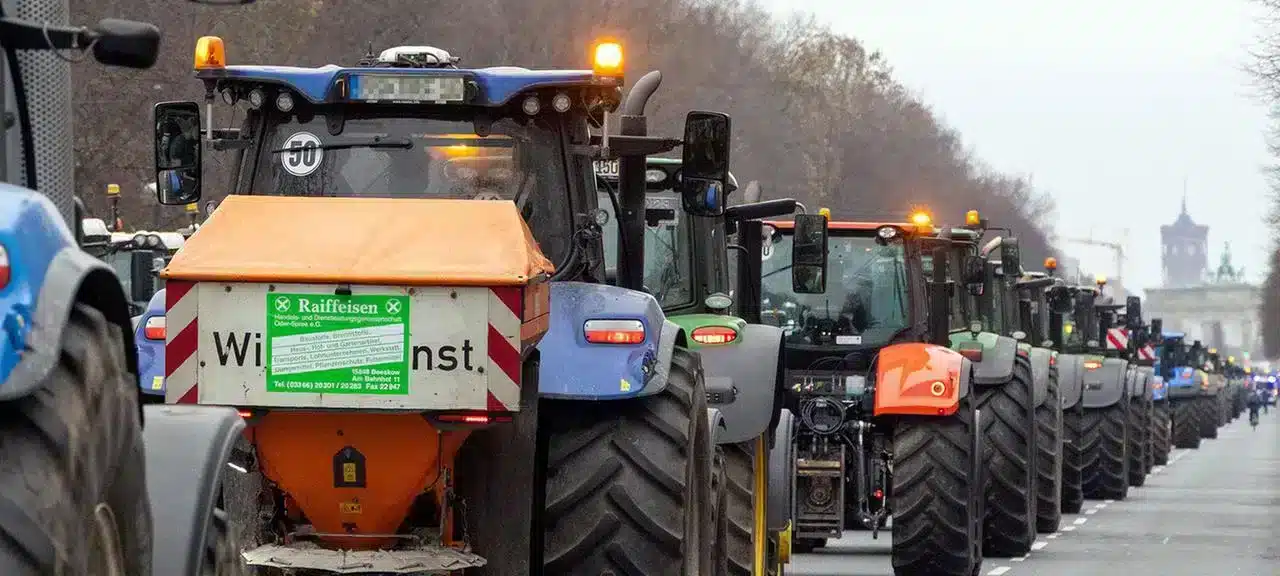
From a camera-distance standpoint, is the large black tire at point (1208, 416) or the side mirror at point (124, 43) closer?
the side mirror at point (124, 43)

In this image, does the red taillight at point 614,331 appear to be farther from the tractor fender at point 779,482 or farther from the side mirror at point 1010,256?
the side mirror at point 1010,256

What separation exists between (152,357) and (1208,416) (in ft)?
223

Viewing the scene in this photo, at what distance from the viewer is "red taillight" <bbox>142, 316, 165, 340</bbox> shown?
8.80 meters

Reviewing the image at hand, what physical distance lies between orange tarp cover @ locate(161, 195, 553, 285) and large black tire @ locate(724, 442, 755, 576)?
3.66 m

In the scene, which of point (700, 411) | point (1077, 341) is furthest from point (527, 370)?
point (1077, 341)

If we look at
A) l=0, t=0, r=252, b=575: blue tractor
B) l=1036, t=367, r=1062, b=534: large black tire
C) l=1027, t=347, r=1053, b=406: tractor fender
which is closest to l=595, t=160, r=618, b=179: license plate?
l=0, t=0, r=252, b=575: blue tractor

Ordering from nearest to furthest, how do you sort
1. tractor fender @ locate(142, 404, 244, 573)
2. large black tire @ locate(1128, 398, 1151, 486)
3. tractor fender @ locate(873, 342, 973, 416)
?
tractor fender @ locate(142, 404, 244, 573) → tractor fender @ locate(873, 342, 973, 416) → large black tire @ locate(1128, 398, 1151, 486)

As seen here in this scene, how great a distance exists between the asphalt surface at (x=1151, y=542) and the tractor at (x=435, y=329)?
361 inches

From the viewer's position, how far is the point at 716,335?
42.1 ft

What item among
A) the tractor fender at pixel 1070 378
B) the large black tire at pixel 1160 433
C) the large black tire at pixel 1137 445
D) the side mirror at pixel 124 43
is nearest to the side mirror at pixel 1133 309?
the large black tire at pixel 1137 445

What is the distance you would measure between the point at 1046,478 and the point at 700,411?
13781 millimetres

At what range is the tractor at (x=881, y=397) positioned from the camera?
55.4 feet

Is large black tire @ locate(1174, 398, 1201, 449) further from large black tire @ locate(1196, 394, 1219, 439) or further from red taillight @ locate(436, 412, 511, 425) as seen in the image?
red taillight @ locate(436, 412, 511, 425)

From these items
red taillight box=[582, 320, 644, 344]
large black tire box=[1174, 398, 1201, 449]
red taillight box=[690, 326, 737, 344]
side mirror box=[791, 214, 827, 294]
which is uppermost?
side mirror box=[791, 214, 827, 294]
